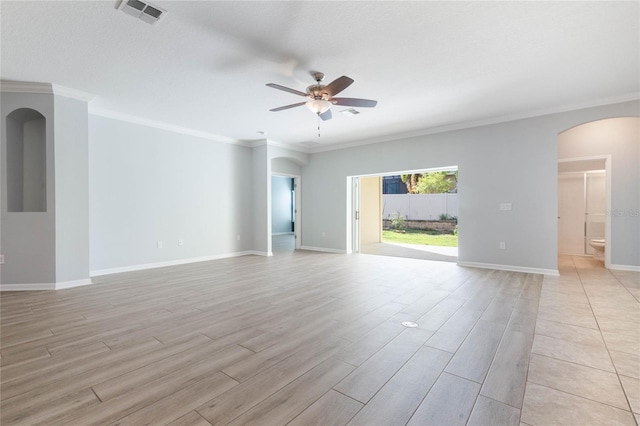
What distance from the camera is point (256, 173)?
7160 mm

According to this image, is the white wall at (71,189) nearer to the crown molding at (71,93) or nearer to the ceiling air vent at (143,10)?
the crown molding at (71,93)

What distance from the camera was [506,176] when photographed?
5.11 m

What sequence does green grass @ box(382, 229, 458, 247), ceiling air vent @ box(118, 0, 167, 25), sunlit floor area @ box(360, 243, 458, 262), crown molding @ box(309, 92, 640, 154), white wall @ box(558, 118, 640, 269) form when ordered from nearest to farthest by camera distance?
1. ceiling air vent @ box(118, 0, 167, 25)
2. crown molding @ box(309, 92, 640, 154)
3. white wall @ box(558, 118, 640, 269)
4. sunlit floor area @ box(360, 243, 458, 262)
5. green grass @ box(382, 229, 458, 247)

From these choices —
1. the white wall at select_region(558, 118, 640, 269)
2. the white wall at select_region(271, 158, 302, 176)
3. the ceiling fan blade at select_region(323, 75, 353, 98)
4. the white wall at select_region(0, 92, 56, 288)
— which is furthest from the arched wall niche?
the white wall at select_region(558, 118, 640, 269)

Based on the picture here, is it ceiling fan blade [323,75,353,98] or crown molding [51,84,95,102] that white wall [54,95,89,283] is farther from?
ceiling fan blade [323,75,353,98]

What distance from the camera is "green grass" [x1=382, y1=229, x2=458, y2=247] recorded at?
29.2 feet

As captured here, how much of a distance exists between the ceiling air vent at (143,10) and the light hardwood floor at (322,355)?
9.07ft

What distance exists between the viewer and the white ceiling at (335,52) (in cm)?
238

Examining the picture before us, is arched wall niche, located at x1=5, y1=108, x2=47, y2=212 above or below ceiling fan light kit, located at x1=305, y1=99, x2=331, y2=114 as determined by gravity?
below

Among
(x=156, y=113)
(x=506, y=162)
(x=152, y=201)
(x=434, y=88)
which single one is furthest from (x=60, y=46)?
(x=506, y=162)

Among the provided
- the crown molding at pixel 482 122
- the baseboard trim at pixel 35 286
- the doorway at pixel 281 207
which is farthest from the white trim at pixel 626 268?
the doorway at pixel 281 207

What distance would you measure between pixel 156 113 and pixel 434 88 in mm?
4549

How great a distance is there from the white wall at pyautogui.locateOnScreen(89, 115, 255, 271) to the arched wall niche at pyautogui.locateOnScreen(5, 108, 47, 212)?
0.59 m

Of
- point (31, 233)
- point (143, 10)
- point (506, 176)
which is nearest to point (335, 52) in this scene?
point (143, 10)
